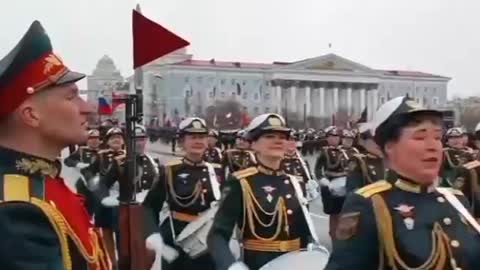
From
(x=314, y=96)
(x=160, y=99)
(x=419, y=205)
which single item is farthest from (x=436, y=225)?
(x=314, y=96)

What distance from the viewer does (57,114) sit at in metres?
2.84

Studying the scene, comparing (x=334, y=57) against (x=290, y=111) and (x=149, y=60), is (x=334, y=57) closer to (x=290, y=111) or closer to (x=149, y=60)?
(x=290, y=111)

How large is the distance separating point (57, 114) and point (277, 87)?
10359cm

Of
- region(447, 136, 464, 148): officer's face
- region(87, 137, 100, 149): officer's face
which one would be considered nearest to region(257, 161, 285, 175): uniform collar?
region(447, 136, 464, 148): officer's face

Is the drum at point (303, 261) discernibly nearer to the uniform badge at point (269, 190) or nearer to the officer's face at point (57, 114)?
the uniform badge at point (269, 190)

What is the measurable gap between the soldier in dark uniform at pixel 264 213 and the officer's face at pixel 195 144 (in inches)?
72.0

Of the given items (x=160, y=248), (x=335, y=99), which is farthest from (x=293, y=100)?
(x=160, y=248)

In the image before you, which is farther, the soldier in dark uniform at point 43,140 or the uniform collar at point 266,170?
the uniform collar at point 266,170

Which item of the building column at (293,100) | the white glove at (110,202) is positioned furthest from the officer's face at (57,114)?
the building column at (293,100)

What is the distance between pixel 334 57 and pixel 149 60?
105m

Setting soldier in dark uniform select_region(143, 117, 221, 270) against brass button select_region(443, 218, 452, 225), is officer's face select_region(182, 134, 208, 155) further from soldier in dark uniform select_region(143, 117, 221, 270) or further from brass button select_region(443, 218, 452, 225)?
brass button select_region(443, 218, 452, 225)

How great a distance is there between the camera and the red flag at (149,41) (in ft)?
22.2

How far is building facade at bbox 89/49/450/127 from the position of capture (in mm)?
102062

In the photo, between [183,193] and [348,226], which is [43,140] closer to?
[348,226]
